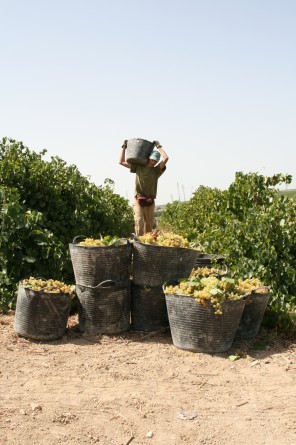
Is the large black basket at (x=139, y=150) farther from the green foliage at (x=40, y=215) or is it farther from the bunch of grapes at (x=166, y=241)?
Result: the bunch of grapes at (x=166, y=241)

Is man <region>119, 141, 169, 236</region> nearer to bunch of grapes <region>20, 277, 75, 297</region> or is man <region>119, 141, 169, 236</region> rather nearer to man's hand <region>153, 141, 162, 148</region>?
man's hand <region>153, 141, 162, 148</region>

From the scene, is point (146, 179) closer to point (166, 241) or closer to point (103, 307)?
point (166, 241)

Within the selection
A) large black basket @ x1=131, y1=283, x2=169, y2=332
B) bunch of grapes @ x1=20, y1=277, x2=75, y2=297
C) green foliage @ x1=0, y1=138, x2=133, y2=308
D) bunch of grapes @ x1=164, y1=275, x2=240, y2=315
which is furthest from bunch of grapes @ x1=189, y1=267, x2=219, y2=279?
green foliage @ x1=0, y1=138, x2=133, y2=308

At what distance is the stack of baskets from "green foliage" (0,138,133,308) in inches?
43.5

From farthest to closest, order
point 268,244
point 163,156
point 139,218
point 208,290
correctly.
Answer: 1. point 139,218
2. point 163,156
3. point 268,244
4. point 208,290

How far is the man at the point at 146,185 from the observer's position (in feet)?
30.1

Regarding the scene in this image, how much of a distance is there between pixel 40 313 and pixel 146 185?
12.9 ft

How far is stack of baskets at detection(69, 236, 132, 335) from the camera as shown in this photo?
19.4 feet

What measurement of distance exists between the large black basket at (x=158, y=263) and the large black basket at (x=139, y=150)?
3.36 m

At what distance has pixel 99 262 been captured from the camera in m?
5.89

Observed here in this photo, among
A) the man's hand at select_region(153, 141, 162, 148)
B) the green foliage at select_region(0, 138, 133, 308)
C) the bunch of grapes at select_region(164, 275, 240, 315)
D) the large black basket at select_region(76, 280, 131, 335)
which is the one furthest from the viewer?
the man's hand at select_region(153, 141, 162, 148)

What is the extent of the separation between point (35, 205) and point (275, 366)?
169 inches

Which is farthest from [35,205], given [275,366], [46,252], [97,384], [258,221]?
[275,366]

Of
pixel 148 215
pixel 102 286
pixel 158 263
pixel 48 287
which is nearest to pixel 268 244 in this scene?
pixel 158 263
